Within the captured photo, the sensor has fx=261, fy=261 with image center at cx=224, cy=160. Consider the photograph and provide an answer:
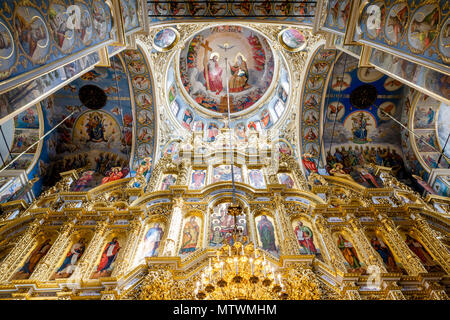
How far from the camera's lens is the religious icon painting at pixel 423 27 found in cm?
500

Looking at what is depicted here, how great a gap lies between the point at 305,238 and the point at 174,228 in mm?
4862

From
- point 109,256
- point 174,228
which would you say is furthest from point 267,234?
point 109,256

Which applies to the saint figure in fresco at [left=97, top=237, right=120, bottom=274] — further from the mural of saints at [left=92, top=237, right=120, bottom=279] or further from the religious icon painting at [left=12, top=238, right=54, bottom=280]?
the religious icon painting at [left=12, top=238, right=54, bottom=280]

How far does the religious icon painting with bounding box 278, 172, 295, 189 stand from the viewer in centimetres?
1288

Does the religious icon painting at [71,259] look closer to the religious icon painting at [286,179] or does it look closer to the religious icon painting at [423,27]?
the religious icon painting at [286,179]

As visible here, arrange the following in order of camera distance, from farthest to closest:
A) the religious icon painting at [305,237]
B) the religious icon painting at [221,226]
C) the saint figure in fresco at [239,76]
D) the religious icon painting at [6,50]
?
the saint figure in fresco at [239,76], the religious icon painting at [221,226], the religious icon painting at [305,237], the religious icon painting at [6,50]

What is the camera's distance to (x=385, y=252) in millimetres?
8875

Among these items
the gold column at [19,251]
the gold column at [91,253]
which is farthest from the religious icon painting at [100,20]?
the gold column at [19,251]

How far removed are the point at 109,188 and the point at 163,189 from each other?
2566 millimetres

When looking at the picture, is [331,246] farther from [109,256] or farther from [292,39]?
[292,39]

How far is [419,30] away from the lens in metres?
5.30

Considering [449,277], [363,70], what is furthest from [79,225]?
[363,70]
